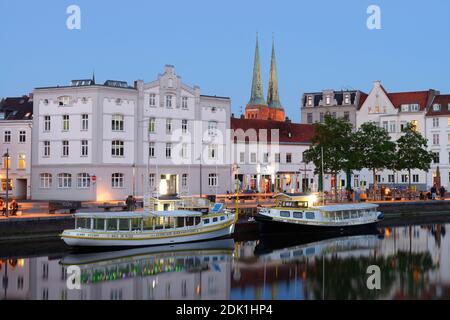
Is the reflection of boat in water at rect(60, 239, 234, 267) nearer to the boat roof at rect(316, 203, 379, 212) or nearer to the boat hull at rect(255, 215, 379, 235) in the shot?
the boat hull at rect(255, 215, 379, 235)

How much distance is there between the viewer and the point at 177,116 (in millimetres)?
78438

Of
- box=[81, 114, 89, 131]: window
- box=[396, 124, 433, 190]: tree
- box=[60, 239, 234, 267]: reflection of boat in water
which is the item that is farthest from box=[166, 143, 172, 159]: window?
box=[396, 124, 433, 190]: tree

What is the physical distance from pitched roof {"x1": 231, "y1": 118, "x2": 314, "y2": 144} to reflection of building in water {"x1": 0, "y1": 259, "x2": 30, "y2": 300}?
53635mm

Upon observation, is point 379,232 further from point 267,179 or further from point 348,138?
point 267,179

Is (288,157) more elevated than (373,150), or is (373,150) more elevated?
(373,150)

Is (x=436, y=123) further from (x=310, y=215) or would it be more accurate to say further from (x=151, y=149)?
(x=310, y=215)

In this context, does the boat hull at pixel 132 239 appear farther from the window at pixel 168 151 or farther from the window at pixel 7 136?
the window at pixel 7 136

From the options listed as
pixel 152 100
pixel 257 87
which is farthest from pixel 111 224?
pixel 257 87

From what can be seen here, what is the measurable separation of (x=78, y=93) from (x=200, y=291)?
4321 centimetres

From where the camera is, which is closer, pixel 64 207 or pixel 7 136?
pixel 64 207

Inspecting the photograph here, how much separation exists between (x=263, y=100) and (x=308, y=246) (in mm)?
115992

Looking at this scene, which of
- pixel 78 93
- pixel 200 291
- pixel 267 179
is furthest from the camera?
pixel 267 179

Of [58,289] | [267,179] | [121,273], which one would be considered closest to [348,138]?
[267,179]

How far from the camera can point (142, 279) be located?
37.2 meters
